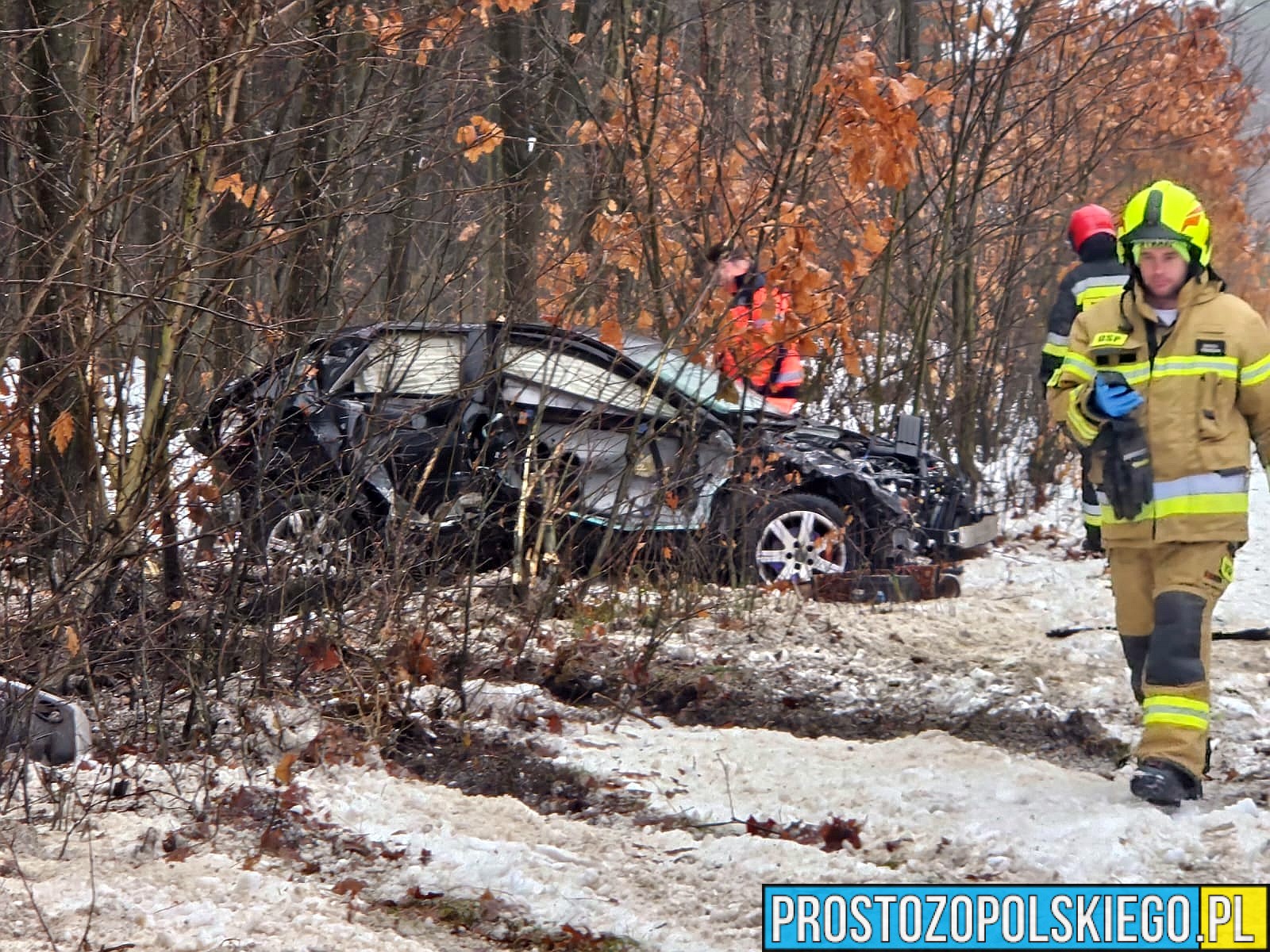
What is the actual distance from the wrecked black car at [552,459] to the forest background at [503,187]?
21 centimetres

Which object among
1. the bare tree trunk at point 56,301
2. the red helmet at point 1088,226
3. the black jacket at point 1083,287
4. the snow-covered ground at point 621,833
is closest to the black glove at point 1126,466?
the snow-covered ground at point 621,833

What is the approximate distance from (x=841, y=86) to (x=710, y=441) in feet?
6.64

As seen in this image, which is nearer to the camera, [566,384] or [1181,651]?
[1181,651]

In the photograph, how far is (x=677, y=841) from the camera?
426 centimetres

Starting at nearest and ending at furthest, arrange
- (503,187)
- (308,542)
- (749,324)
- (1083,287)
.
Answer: (308,542)
(503,187)
(749,324)
(1083,287)

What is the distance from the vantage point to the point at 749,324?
21.9 ft

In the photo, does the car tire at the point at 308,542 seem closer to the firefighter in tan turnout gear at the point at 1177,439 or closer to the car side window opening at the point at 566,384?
the car side window opening at the point at 566,384

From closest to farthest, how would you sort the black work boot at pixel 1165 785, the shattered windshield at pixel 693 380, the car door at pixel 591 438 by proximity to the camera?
1. the black work boot at pixel 1165 785
2. the car door at pixel 591 438
3. the shattered windshield at pixel 693 380

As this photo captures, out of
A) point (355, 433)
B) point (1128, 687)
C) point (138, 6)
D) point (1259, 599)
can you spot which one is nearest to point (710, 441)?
point (355, 433)

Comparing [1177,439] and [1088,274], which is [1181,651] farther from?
[1088,274]

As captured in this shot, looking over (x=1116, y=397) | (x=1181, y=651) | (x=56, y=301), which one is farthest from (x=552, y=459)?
(x=1181, y=651)

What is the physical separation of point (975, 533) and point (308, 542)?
4.71m

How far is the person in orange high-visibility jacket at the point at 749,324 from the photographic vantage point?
21.9 feet

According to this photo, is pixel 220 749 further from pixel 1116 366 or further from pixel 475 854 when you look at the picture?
pixel 1116 366
